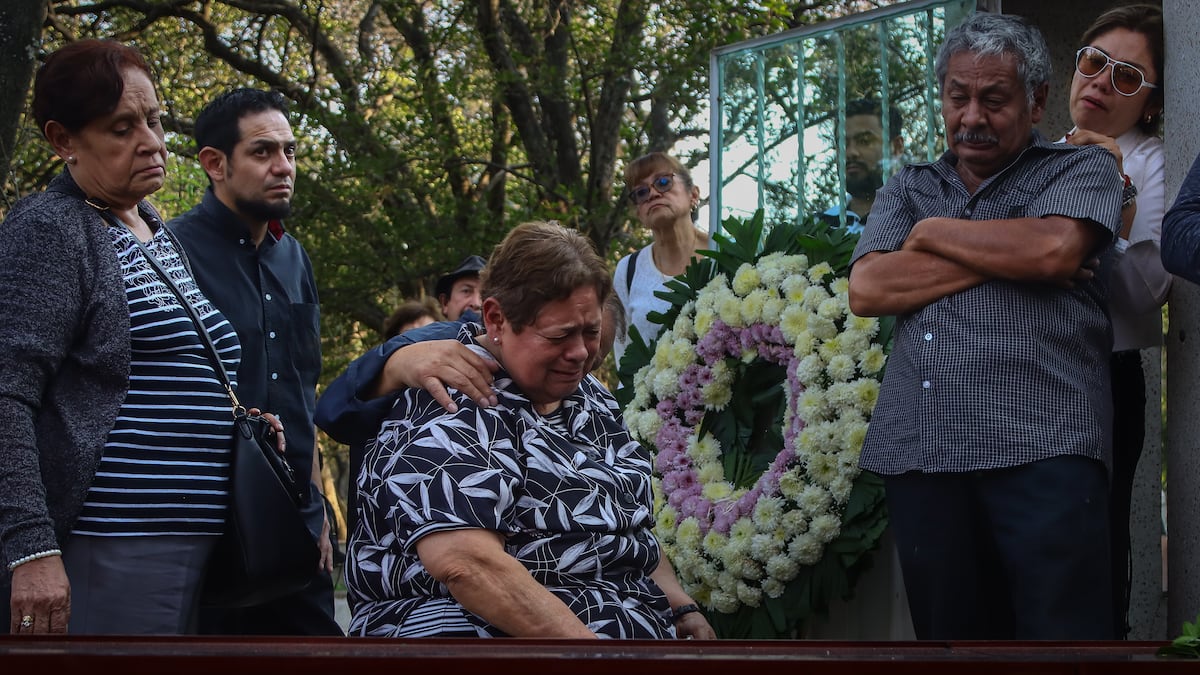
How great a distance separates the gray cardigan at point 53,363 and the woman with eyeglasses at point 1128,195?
2.52m

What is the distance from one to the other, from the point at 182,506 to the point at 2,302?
0.60 m

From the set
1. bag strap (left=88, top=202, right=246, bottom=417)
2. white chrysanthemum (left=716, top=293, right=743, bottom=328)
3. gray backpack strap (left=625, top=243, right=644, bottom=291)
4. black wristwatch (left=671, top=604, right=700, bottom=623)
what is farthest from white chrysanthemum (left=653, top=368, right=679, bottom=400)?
bag strap (left=88, top=202, right=246, bottom=417)

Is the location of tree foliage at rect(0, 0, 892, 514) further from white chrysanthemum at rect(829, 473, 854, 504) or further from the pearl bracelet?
the pearl bracelet

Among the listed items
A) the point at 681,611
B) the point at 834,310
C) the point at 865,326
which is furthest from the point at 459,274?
the point at 681,611

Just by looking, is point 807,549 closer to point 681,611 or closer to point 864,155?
point 681,611

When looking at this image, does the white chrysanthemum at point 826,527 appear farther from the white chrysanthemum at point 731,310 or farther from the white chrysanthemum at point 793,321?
the white chrysanthemum at point 731,310

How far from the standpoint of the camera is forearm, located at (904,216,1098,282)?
3.16 m

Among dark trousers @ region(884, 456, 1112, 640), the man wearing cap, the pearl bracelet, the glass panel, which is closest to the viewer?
the pearl bracelet

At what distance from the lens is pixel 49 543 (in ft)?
9.03

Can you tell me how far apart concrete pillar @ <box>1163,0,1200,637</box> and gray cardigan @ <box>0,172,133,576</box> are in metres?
2.78

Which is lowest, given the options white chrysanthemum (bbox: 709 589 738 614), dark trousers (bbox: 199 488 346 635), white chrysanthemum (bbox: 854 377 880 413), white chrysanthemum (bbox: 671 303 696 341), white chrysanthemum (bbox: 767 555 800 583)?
white chrysanthemum (bbox: 709 589 738 614)

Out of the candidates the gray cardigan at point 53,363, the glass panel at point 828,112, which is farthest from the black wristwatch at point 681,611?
the glass panel at point 828,112

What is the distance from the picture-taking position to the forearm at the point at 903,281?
10.8ft

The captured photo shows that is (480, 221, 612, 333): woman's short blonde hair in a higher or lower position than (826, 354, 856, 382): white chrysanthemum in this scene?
higher
